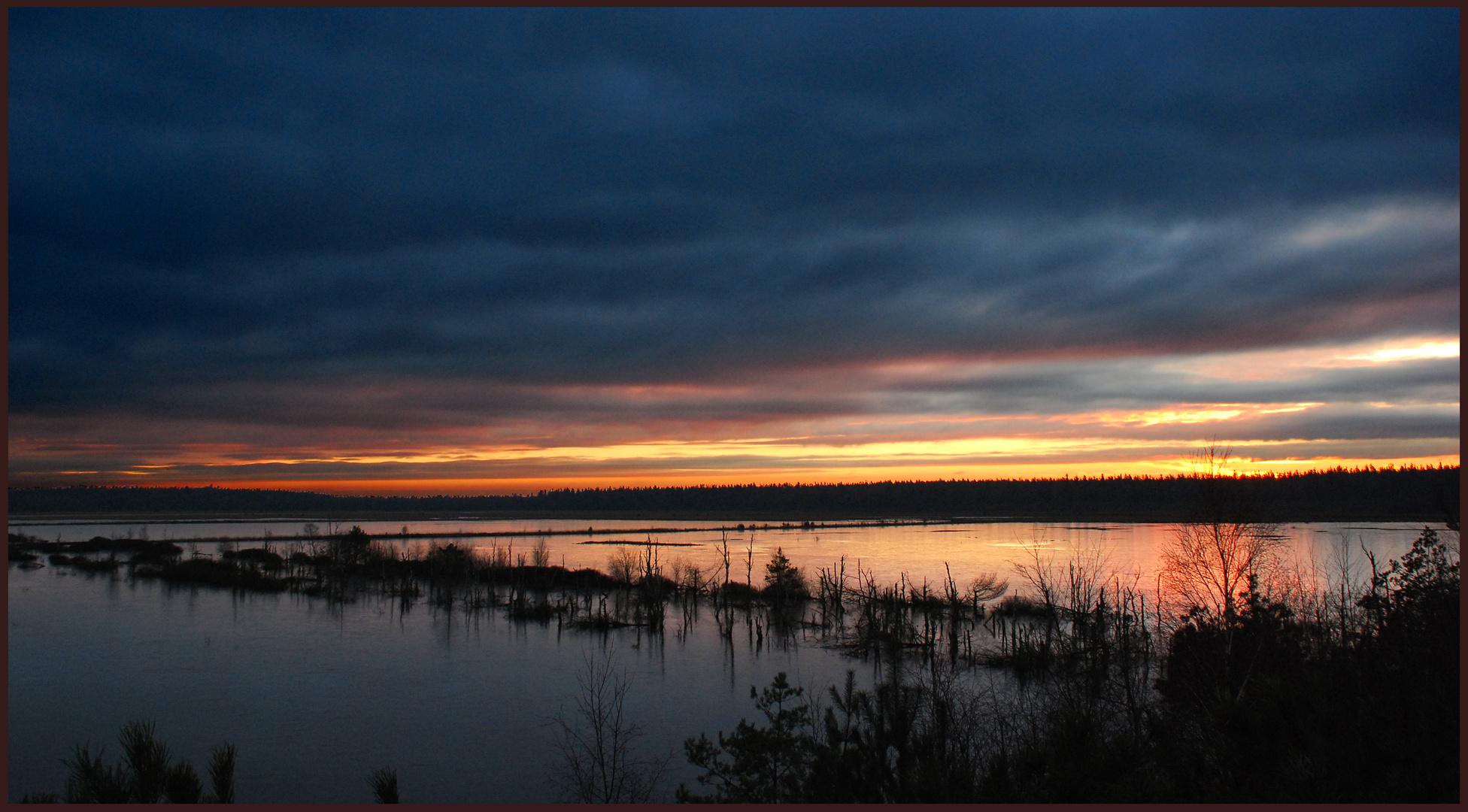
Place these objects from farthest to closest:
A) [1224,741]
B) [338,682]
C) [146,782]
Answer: [338,682]
[146,782]
[1224,741]

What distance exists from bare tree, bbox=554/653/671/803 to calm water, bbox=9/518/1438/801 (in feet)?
1.82

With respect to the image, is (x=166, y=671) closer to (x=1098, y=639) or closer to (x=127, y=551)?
(x=1098, y=639)

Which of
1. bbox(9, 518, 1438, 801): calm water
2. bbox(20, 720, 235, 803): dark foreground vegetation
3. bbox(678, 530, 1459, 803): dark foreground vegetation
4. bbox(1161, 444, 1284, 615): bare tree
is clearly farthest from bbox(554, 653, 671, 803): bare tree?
bbox(1161, 444, 1284, 615): bare tree

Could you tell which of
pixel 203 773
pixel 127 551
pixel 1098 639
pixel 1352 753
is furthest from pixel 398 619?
pixel 127 551

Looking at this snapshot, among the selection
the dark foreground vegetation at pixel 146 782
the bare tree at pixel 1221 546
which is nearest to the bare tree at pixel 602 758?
the dark foreground vegetation at pixel 146 782

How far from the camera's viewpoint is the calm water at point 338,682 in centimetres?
2178

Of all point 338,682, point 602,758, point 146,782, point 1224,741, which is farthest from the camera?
point 338,682

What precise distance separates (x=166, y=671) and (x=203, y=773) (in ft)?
48.0

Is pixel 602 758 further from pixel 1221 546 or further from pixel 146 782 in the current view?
pixel 1221 546

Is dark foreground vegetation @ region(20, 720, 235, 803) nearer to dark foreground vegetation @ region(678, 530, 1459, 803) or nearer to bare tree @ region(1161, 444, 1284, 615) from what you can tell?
dark foreground vegetation @ region(678, 530, 1459, 803)

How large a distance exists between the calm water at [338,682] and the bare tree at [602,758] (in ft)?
1.82

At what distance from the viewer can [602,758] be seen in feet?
58.0

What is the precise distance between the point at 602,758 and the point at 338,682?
1821 cm

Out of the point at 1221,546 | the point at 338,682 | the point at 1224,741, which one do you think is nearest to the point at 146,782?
the point at 1224,741
